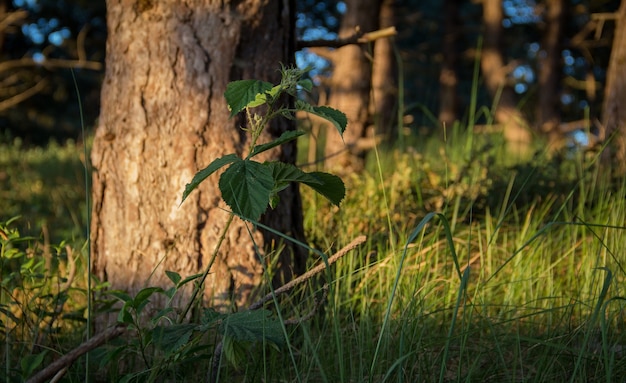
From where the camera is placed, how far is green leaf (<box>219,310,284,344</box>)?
5.18ft

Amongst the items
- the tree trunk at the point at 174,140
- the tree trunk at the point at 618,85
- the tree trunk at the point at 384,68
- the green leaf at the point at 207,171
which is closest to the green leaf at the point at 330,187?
the green leaf at the point at 207,171

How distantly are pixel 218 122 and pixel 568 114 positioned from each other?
735 inches

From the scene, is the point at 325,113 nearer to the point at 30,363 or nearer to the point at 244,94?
the point at 244,94

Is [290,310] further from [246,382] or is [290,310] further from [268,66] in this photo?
[268,66]

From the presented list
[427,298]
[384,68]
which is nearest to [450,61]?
[384,68]

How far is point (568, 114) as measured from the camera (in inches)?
750

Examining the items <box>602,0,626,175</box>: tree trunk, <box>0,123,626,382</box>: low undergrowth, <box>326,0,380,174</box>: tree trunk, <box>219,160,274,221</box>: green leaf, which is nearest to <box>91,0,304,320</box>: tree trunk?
<box>0,123,626,382</box>: low undergrowth

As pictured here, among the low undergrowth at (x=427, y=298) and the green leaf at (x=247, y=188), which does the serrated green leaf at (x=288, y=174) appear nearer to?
the green leaf at (x=247, y=188)

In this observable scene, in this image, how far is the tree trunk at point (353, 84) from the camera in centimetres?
527

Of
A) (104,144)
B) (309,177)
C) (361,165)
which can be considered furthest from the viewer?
(361,165)

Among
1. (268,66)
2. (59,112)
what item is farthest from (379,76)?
(59,112)

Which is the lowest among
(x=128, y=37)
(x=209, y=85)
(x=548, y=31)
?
(x=209, y=85)

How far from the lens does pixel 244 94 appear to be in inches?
62.7

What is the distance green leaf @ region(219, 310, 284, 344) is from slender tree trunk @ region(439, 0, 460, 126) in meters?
14.9
